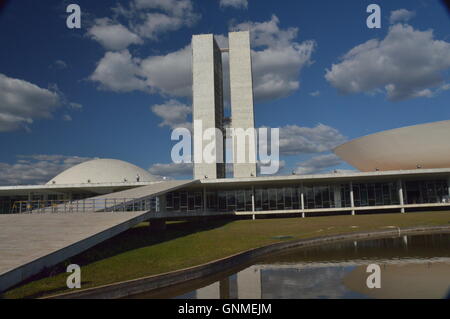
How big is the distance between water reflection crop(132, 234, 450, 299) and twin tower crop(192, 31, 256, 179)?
34671 millimetres

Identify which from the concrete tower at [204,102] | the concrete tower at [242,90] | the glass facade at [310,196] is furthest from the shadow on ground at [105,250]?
the concrete tower at [242,90]

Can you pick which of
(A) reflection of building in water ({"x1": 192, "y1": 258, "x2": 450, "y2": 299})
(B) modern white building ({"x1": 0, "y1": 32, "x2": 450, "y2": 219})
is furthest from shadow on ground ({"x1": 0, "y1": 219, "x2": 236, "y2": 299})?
(B) modern white building ({"x1": 0, "y1": 32, "x2": 450, "y2": 219})

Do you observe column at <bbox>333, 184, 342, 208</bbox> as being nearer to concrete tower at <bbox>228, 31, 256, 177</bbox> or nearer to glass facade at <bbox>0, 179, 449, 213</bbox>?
glass facade at <bbox>0, 179, 449, 213</bbox>

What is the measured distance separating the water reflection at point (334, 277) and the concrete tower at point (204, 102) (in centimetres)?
3475

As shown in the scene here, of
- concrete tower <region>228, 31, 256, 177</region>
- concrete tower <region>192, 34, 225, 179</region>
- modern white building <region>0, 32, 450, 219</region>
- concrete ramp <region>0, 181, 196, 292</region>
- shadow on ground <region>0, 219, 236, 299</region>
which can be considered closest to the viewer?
concrete ramp <region>0, 181, 196, 292</region>

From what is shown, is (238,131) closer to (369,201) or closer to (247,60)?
(247,60)

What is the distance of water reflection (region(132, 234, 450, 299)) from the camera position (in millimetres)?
8914

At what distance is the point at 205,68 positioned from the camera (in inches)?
2037

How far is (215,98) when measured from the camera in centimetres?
5381

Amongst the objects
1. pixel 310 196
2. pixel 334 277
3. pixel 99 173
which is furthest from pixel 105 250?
pixel 99 173

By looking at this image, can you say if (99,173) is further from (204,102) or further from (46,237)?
(46,237)

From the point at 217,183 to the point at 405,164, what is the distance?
20.8 m

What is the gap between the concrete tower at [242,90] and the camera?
51219mm

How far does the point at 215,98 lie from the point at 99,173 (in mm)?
19794
